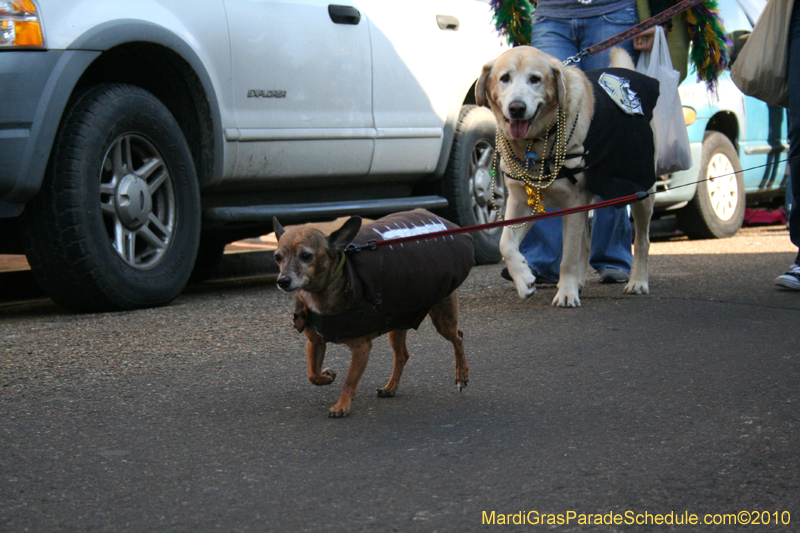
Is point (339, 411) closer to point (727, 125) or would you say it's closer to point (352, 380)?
point (352, 380)

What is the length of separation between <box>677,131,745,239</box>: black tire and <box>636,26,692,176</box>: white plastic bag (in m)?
2.76

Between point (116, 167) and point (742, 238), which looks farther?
point (742, 238)

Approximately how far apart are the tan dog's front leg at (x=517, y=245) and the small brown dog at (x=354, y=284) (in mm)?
1613

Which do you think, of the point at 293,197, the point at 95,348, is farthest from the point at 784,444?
the point at 293,197

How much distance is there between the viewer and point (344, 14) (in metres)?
5.23

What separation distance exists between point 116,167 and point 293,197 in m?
1.21

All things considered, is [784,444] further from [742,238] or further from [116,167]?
[742,238]

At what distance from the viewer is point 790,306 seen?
4.36 metres

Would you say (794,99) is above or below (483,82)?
below

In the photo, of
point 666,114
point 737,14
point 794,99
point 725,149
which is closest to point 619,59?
point 666,114

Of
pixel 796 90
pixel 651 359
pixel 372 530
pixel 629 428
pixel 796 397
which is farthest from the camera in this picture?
pixel 796 90

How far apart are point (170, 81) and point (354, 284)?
8.42ft

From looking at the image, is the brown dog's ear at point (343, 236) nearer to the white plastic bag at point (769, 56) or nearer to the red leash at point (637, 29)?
the red leash at point (637, 29)

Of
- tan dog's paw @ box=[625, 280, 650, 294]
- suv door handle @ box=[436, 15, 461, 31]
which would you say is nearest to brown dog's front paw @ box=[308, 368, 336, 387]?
tan dog's paw @ box=[625, 280, 650, 294]
